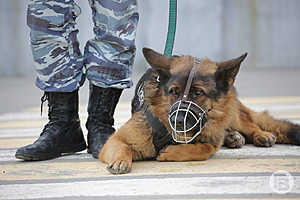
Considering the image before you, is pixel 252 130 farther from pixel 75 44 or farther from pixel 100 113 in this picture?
pixel 75 44

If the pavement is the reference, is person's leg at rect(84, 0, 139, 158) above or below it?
above

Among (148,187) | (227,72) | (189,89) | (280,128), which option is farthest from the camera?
(280,128)

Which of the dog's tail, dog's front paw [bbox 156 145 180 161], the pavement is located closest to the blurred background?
the dog's tail

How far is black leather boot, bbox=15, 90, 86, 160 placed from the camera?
124 inches

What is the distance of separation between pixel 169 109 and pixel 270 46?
10.2 meters

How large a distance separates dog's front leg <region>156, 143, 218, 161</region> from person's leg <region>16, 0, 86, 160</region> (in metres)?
0.78

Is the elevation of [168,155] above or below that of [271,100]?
above

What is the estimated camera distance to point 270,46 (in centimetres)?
1240

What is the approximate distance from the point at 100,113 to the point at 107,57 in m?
0.45

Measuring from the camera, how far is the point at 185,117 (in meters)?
2.61

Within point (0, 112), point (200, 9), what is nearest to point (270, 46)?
point (200, 9)

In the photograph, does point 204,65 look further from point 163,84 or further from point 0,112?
point 0,112

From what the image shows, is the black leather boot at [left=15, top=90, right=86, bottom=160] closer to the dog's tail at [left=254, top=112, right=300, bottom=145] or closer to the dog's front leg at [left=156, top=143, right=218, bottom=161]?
the dog's front leg at [left=156, top=143, right=218, bottom=161]

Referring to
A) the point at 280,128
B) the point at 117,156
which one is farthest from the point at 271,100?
the point at 117,156
